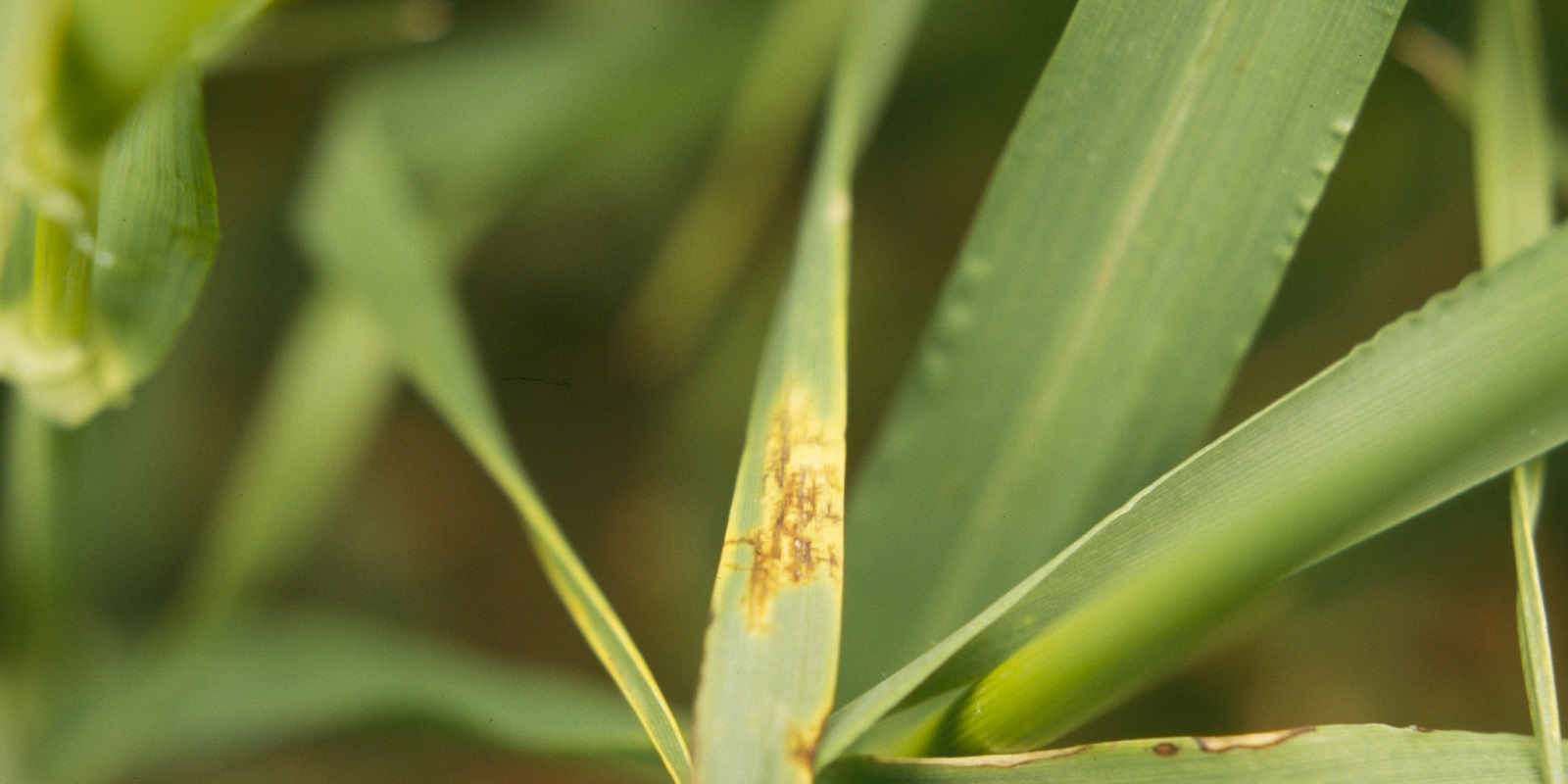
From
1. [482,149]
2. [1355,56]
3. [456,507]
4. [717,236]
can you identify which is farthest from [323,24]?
[1355,56]

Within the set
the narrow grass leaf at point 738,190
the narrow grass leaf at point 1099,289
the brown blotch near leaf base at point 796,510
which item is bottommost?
the brown blotch near leaf base at point 796,510

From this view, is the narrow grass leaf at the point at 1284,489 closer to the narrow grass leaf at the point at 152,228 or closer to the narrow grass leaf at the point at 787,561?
the narrow grass leaf at the point at 787,561

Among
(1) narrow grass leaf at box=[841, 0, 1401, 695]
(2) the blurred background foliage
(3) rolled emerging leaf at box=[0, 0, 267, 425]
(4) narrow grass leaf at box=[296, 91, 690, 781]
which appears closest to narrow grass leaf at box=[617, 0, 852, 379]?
(2) the blurred background foliage

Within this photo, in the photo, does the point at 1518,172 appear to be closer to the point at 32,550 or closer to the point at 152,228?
the point at 152,228

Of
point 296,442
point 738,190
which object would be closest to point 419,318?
point 296,442

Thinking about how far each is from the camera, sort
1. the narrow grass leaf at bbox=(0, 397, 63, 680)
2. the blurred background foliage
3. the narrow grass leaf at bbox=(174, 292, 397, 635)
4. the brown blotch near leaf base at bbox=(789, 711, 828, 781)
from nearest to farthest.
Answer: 1. the brown blotch near leaf base at bbox=(789, 711, 828, 781)
2. the narrow grass leaf at bbox=(0, 397, 63, 680)
3. the narrow grass leaf at bbox=(174, 292, 397, 635)
4. the blurred background foliage

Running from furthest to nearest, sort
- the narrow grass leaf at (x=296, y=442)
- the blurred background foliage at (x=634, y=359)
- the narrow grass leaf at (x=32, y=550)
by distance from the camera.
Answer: the blurred background foliage at (x=634, y=359) < the narrow grass leaf at (x=296, y=442) < the narrow grass leaf at (x=32, y=550)

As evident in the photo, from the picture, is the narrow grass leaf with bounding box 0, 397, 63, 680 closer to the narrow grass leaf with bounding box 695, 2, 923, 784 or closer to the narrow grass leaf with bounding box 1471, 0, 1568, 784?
the narrow grass leaf with bounding box 695, 2, 923, 784

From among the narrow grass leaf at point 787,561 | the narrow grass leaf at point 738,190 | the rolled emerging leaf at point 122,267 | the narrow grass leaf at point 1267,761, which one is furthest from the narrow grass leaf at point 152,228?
the narrow grass leaf at point 738,190
